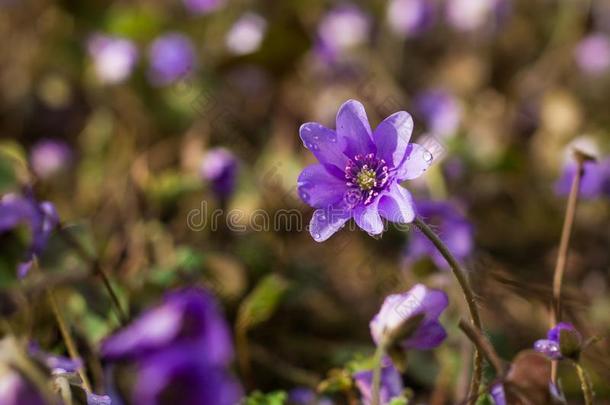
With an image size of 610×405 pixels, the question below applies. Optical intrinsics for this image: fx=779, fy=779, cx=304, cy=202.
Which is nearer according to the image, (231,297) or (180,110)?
(231,297)

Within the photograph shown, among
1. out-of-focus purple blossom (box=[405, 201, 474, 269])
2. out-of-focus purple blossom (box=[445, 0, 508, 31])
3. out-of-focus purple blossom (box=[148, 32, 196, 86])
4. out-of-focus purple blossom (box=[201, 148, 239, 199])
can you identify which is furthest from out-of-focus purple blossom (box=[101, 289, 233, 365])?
out-of-focus purple blossom (box=[445, 0, 508, 31])

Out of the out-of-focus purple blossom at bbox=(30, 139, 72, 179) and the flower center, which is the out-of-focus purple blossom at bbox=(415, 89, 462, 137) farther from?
the flower center

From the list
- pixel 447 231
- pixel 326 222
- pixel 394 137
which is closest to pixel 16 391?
pixel 326 222

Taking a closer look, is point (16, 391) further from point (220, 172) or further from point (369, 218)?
point (220, 172)

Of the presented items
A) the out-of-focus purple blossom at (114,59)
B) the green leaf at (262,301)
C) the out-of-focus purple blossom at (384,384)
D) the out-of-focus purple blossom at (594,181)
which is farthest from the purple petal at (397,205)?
the out-of-focus purple blossom at (114,59)

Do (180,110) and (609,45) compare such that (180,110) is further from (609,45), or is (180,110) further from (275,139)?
(609,45)

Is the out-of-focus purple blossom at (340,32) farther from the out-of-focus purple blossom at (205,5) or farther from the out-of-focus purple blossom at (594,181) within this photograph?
the out-of-focus purple blossom at (594,181)

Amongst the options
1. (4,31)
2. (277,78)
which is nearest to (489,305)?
(277,78)
